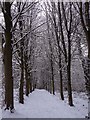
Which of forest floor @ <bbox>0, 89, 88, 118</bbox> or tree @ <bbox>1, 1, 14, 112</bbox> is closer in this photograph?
forest floor @ <bbox>0, 89, 88, 118</bbox>

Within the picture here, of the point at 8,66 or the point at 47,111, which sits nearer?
the point at 8,66

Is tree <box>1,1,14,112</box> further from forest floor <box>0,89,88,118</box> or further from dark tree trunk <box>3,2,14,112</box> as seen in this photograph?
forest floor <box>0,89,88,118</box>

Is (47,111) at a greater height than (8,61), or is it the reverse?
(8,61)

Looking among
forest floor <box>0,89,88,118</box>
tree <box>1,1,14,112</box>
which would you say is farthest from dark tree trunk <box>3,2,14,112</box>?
forest floor <box>0,89,88,118</box>

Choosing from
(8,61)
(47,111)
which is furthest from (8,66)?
(47,111)

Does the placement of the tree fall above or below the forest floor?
above

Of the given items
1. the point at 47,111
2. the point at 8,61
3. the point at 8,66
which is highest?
the point at 8,61

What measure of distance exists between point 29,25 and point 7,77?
10744 mm

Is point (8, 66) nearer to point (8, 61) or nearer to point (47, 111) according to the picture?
point (8, 61)

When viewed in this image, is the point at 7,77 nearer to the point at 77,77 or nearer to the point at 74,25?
the point at 74,25

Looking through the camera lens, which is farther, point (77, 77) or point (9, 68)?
point (77, 77)

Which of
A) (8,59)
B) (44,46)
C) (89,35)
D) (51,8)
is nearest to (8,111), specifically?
(8,59)

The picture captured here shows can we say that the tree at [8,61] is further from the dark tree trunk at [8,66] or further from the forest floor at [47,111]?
the forest floor at [47,111]

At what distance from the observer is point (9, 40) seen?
12.1 metres
